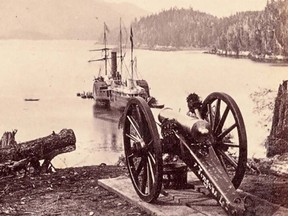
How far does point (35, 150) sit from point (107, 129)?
31.1 meters

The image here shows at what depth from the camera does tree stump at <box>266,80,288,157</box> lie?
506 inches

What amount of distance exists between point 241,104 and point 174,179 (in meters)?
31.0

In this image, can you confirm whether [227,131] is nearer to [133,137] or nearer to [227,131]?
[227,131]

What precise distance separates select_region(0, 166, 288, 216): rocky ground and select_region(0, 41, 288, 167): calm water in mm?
11709

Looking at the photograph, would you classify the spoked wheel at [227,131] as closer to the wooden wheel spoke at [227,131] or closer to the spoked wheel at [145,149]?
the wooden wheel spoke at [227,131]

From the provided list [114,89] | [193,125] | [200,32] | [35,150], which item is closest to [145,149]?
[193,125]

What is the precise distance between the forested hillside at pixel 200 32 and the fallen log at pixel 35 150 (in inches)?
1700

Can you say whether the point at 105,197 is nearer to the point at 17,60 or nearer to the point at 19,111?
the point at 19,111

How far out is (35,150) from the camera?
10219mm

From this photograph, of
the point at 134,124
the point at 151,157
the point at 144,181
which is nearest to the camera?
the point at 151,157

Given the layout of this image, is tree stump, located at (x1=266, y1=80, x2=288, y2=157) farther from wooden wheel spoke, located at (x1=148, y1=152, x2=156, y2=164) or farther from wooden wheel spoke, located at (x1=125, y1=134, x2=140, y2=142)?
wooden wheel spoke, located at (x1=148, y1=152, x2=156, y2=164)

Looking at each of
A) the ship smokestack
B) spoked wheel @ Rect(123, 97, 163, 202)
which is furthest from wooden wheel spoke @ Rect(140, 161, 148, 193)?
the ship smokestack

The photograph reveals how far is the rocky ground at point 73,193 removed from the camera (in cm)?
692

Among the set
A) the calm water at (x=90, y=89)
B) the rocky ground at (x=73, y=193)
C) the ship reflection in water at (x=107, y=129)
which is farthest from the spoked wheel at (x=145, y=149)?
the ship reflection in water at (x=107, y=129)
